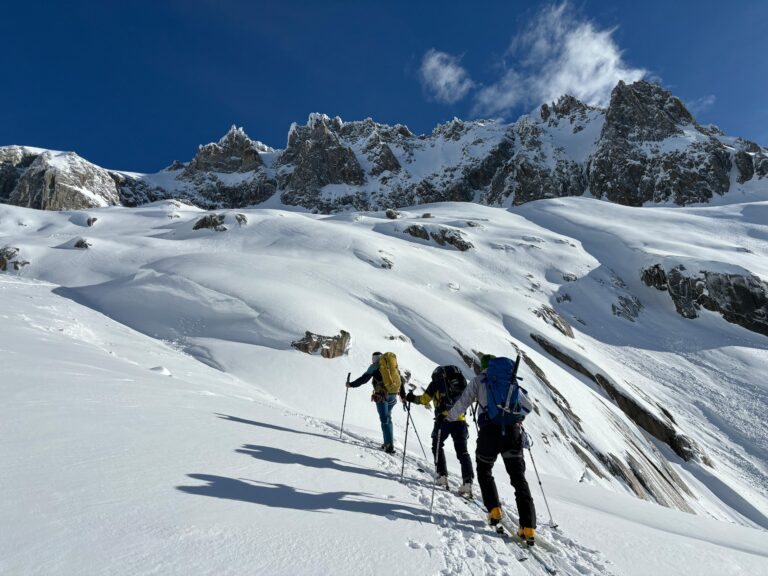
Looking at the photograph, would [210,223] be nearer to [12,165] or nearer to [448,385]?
[448,385]

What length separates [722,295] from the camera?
47375mm

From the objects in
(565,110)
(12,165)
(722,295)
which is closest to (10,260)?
(722,295)

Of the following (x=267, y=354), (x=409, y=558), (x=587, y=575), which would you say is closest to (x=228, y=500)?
(x=409, y=558)

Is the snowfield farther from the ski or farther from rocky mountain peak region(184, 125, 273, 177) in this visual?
rocky mountain peak region(184, 125, 273, 177)

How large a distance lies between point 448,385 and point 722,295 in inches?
2123

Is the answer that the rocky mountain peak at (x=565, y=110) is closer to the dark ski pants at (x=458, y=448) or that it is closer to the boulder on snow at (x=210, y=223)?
the boulder on snow at (x=210, y=223)

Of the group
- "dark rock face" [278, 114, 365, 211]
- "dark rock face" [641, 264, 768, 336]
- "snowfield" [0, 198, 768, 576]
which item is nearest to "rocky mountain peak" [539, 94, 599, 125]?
"dark rock face" [278, 114, 365, 211]

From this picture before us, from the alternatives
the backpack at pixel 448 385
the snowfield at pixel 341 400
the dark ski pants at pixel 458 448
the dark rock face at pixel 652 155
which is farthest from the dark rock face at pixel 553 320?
the dark rock face at pixel 652 155

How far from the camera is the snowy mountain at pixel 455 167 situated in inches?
4606

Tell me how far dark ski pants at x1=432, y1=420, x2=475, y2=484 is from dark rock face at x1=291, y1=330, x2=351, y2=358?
13074mm

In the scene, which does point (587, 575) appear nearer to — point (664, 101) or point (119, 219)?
point (119, 219)

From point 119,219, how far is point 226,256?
47.9 meters

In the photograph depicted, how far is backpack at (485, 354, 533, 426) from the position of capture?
5457 millimetres

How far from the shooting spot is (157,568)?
2781 mm
